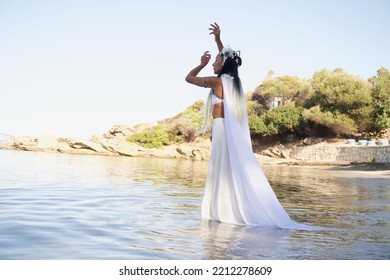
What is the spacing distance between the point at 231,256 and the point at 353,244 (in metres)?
1.10

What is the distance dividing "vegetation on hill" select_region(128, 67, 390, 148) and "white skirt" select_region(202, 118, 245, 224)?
2557 cm

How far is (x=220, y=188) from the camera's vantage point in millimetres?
4566

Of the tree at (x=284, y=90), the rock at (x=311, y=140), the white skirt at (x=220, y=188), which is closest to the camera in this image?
the white skirt at (x=220, y=188)

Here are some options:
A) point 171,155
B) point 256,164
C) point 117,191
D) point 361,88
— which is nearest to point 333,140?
point 361,88

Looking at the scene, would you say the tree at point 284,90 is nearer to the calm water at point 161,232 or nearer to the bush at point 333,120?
the bush at point 333,120

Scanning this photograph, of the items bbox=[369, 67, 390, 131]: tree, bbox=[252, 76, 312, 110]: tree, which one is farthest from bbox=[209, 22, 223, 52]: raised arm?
bbox=[252, 76, 312, 110]: tree

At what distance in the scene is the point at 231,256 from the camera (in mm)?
3023

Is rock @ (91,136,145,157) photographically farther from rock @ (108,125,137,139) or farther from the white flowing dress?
the white flowing dress

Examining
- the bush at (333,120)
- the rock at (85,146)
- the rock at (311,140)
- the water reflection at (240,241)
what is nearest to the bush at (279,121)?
the rock at (311,140)

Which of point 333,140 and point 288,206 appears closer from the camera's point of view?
point 288,206

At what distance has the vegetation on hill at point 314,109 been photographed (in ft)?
98.1

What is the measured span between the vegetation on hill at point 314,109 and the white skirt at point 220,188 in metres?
25.6

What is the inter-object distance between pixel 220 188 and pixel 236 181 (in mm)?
182
